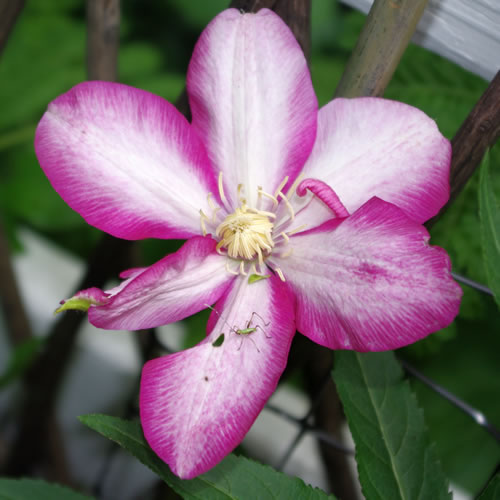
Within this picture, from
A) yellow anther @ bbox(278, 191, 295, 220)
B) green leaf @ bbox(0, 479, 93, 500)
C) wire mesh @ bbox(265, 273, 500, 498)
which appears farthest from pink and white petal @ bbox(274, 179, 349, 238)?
green leaf @ bbox(0, 479, 93, 500)

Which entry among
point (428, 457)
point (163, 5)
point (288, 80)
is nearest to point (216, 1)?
point (163, 5)

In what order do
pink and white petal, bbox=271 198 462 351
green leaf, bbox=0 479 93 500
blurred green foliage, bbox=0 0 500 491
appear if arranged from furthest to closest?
blurred green foliage, bbox=0 0 500 491 < green leaf, bbox=0 479 93 500 < pink and white petal, bbox=271 198 462 351

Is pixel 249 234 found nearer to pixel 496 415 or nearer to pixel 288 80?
pixel 288 80

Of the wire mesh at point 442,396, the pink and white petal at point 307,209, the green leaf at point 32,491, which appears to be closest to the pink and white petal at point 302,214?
the pink and white petal at point 307,209

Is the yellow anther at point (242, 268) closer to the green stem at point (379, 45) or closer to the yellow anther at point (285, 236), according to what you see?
the yellow anther at point (285, 236)

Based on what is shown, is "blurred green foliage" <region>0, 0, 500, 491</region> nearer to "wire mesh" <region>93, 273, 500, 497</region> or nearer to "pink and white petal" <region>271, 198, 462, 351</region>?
"wire mesh" <region>93, 273, 500, 497</region>

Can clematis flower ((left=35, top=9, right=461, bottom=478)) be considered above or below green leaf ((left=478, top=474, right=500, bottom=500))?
above
